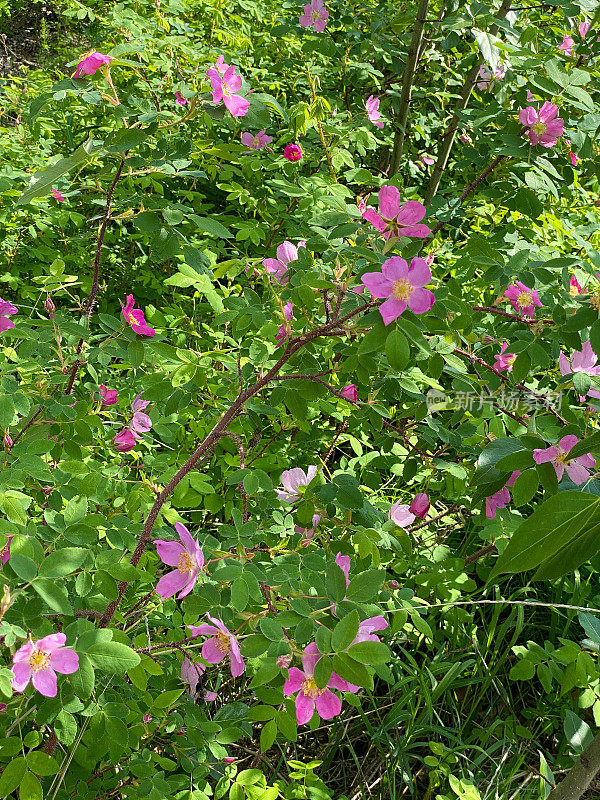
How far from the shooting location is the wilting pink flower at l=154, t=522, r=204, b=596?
1.03 m

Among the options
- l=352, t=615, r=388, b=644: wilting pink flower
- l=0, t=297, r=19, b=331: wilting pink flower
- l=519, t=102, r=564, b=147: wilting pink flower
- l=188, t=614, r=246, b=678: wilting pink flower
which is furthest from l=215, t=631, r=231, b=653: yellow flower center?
l=519, t=102, r=564, b=147: wilting pink flower

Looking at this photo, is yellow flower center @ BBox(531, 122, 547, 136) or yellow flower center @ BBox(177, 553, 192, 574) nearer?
yellow flower center @ BBox(177, 553, 192, 574)

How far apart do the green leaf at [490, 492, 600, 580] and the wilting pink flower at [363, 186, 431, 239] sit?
1.95 ft

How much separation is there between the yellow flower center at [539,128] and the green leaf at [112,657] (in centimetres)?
137

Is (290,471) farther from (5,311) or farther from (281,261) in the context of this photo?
(5,311)

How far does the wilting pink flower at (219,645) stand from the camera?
3.29ft

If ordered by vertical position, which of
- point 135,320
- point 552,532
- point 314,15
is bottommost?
point 135,320

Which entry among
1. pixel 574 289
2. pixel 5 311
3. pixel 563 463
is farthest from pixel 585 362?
pixel 5 311

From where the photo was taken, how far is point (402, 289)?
90cm

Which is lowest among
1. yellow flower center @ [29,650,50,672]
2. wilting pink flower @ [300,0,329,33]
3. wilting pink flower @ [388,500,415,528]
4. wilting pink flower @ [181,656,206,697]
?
wilting pink flower @ [181,656,206,697]

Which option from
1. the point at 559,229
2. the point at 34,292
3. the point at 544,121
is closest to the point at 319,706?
the point at 544,121

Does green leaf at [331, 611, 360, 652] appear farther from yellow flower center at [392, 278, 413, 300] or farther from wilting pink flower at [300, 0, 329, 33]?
wilting pink flower at [300, 0, 329, 33]

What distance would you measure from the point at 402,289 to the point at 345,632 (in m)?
0.43

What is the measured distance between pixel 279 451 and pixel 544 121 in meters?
1.04
